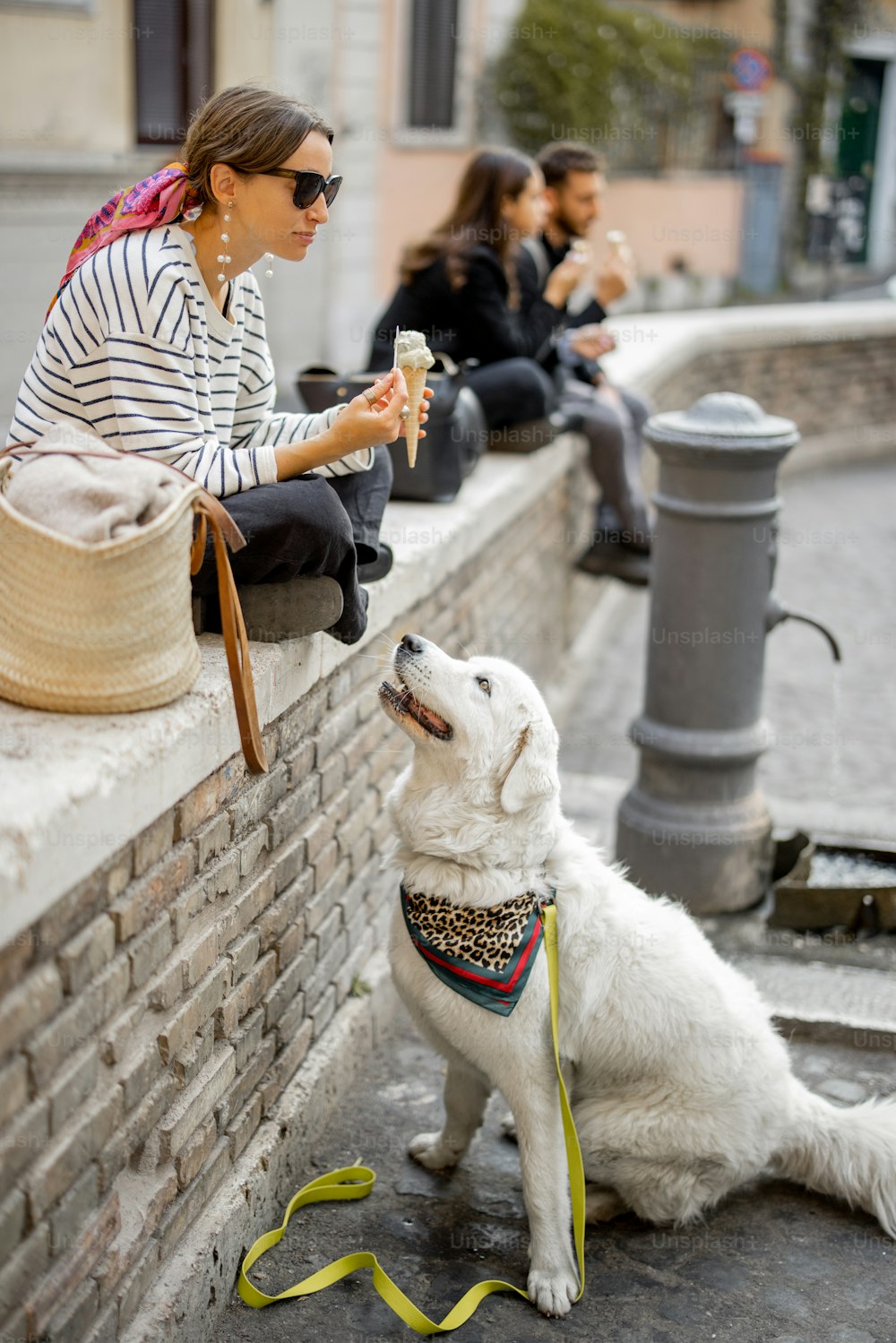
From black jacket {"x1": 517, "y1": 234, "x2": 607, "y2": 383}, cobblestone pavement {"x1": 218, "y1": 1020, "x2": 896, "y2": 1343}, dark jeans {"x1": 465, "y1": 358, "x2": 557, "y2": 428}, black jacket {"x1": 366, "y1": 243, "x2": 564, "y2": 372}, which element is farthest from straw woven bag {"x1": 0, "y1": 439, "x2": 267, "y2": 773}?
black jacket {"x1": 517, "y1": 234, "x2": 607, "y2": 383}

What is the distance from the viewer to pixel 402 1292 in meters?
3.05

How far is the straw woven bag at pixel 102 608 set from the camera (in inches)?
92.4

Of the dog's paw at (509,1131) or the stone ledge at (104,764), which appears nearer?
the stone ledge at (104,764)

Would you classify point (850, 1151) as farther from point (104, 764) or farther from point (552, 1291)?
point (104, 764)

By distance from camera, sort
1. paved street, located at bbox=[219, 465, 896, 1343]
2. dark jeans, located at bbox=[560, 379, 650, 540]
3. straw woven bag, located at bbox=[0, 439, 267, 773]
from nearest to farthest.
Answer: straw woven bag, located at bbox=[0, 439, 267, 773] → paved street, located at bbox=[219, 465, 896, 1343] → dark jeans, located at bbox=[560, 379, 650, 540]

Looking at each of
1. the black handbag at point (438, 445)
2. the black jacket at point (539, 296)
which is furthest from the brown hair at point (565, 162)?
the black handbag at point (438, 445)

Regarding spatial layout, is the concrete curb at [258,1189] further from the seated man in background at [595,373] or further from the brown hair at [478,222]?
the seated man in background at [595,373]

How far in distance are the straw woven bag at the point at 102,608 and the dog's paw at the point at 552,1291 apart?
1484 mm

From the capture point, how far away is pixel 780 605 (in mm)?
4906

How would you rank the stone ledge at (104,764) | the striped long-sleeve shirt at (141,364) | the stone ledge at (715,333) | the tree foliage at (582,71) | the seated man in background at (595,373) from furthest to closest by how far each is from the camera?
the tree foliage at (582,71)
the stone ledge at (715,333)
the seated man in background at (595,373)
the striped long-sleeve shirt at (141,364)
the stone ledge at (104,764)

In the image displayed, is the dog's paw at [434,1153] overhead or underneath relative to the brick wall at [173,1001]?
underneath

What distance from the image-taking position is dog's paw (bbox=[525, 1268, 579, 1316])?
3018mm

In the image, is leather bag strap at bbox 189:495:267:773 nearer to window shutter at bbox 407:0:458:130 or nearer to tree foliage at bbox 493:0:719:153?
window shutter at bbox 407:0:458:130

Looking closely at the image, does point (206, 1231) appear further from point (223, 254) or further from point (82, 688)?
point (223, 254)
